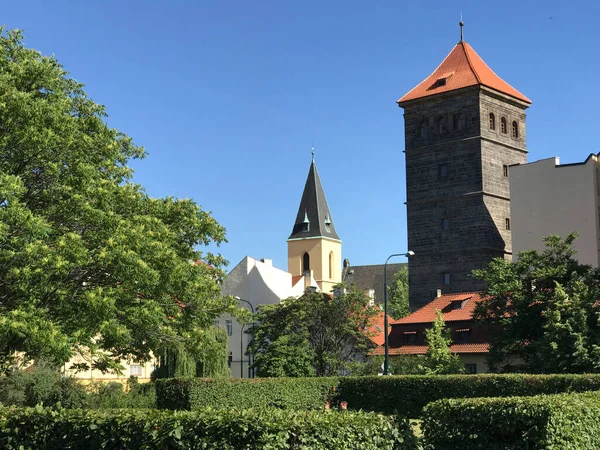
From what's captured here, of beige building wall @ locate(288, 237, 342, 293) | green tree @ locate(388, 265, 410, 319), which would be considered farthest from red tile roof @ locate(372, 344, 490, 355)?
beige building wall @ locate(288, 237, 342, 293)

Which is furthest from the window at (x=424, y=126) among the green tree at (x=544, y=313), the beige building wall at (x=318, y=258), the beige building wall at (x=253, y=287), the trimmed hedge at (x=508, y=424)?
the trimmed hedge at (x=508, y=424)

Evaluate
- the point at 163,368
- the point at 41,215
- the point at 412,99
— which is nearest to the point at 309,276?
the point at 412,99

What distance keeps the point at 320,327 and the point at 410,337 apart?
749 cm

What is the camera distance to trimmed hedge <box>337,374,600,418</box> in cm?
3166

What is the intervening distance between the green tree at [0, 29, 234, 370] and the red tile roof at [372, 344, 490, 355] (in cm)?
3095

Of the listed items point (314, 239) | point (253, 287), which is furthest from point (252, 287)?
point (314, 239)

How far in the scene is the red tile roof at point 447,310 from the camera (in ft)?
200

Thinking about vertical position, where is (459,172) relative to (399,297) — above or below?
above

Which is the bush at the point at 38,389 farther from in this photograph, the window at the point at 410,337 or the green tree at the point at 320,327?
the window at the point at 410,337

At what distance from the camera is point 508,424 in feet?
51.3

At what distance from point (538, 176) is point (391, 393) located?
1241 inches

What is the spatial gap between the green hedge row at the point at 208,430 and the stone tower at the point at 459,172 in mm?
56786

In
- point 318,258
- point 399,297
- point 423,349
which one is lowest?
point 423,349

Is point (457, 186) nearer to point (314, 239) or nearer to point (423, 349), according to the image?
point (423, 349)
